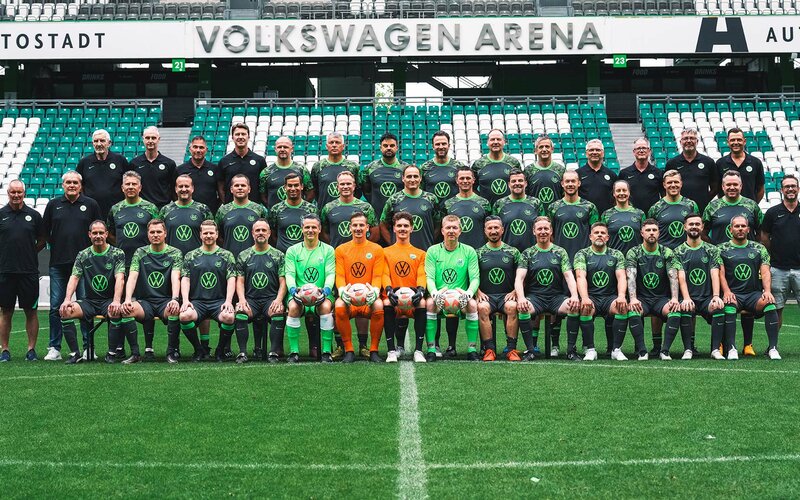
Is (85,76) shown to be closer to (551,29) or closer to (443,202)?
(551,29)

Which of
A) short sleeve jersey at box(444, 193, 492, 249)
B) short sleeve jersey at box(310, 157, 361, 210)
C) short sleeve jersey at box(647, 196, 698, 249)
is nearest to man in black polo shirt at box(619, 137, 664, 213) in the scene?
short sleeve jersey at box(647, 196, 698, 249)

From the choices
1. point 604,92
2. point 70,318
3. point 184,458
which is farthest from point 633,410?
point 604,92

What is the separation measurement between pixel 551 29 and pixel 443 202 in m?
15.6

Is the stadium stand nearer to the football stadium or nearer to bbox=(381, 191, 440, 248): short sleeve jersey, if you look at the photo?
the football stadium

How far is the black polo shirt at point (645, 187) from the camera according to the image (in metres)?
9.49

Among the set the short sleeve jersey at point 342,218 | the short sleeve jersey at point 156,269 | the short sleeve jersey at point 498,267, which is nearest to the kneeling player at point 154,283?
the short sleeve jersey at point 156,269

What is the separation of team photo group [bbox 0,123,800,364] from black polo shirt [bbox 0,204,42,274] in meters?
0.01

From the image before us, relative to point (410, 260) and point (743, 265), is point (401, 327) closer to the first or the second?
point (410, 260)

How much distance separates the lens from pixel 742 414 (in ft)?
18.4

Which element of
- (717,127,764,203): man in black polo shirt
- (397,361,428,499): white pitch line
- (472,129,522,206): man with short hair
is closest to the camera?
(397,361,428,499): white pitch line

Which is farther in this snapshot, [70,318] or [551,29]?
[551,29]

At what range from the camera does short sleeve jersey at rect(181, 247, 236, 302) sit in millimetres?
8586

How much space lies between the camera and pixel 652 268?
859cm

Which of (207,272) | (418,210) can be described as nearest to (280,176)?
(207,272)
